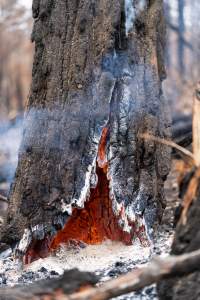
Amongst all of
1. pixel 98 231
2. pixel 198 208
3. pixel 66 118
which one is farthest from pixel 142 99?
pixel 198 208

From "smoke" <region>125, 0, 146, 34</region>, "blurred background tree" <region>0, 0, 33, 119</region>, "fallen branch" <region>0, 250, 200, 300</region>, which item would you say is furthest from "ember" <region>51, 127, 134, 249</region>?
"blurred background tree" <region>0, 0, 33, 119</region>

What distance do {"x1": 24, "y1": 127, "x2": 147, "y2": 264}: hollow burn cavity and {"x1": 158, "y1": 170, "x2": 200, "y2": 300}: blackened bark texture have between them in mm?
1444

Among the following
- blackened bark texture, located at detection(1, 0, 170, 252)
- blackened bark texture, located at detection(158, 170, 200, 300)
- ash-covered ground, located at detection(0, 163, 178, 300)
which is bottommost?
blackened bark texture, located at detection(158, 170, 200, 300)

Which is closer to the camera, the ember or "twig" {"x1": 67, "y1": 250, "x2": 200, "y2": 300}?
"twig" {"x1": 67, "y1": 250, "x2": 200, "y2": 300}

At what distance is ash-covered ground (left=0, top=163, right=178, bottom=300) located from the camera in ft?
12.9

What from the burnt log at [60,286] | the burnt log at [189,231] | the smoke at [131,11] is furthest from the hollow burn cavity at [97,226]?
the burnt log at [60,286]

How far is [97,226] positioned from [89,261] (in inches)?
13.6

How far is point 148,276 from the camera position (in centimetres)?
256

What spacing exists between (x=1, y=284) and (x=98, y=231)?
0.78 m

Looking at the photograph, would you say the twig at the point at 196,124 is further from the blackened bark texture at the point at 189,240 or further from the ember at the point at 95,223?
the ember at the point at 95,223

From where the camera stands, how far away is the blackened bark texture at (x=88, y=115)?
4.34 metres

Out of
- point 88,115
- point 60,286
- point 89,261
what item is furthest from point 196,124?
point 89,261

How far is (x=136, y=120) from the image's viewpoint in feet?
14.4

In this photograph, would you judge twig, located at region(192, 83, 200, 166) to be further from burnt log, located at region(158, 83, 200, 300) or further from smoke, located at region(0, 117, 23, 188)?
smoke, located at region(0, 117, 23, 188)
